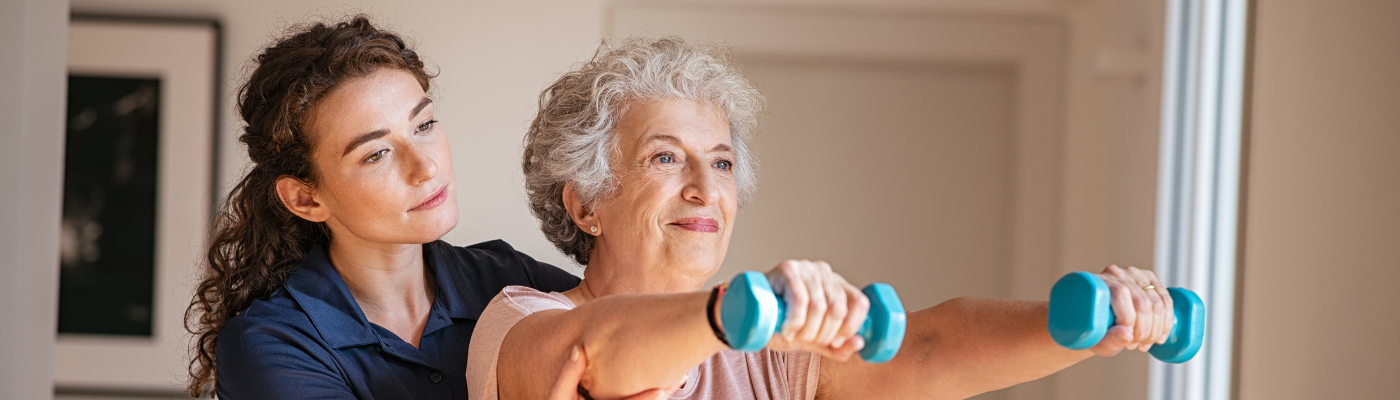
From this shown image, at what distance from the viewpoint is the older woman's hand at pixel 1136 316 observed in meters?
1.09

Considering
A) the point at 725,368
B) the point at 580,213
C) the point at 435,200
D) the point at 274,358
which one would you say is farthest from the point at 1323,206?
the point at 274,358

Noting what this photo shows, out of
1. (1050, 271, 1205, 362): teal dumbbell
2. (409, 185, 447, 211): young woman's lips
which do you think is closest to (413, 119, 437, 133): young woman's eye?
(409, 185, 447, 211): young woman's lips

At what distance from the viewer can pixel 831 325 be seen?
2.98 ft

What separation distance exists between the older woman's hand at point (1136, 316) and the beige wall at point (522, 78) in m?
1.86

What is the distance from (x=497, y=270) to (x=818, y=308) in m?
1.13

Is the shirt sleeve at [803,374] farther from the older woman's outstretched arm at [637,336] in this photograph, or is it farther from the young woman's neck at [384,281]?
the young woman's neck at [384,281]

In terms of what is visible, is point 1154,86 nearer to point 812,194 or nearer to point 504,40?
point 812,194

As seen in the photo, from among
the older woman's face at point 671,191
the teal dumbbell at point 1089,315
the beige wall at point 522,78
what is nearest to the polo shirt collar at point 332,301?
the older woman's face at point 671,191

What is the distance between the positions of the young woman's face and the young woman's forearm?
1.46ft

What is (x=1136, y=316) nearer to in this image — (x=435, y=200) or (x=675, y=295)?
(x=675, y=295)

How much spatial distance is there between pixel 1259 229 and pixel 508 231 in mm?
1949

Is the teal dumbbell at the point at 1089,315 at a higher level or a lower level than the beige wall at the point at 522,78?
lower

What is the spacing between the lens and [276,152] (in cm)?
165

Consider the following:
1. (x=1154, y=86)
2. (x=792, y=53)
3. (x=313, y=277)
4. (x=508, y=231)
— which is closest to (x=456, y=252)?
(x=313, y=277)
